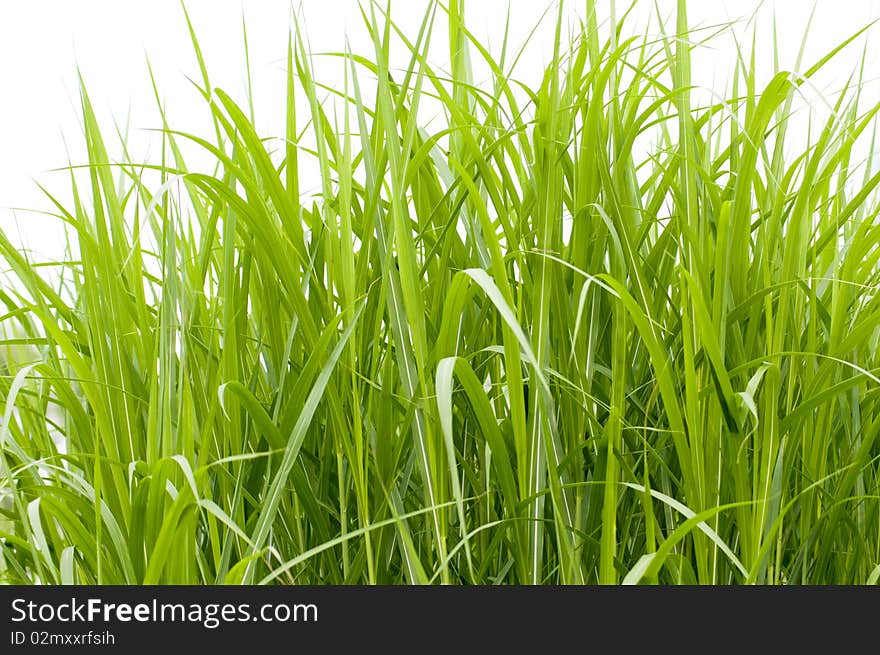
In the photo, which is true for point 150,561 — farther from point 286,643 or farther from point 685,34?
point 685,34

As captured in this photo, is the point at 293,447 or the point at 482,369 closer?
A: the point at 293,447

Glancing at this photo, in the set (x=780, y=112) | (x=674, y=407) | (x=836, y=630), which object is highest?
(x=780, y=112)

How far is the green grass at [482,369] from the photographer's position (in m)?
0.48

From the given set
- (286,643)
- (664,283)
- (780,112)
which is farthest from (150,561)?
(780,112)

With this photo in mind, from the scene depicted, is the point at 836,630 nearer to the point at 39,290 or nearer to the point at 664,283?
the point at 664,283

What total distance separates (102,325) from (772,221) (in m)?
0.40

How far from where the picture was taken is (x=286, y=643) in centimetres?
47

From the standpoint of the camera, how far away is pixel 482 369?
577 mm

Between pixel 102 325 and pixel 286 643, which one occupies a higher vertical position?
pixel 102 325

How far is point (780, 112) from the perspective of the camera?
620 millimetres

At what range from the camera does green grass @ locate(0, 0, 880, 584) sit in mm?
482

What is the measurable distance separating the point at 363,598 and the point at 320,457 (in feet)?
0.35

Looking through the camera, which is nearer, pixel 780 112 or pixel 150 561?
pixel 150 561

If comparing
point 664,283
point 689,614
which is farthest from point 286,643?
point 664,283
